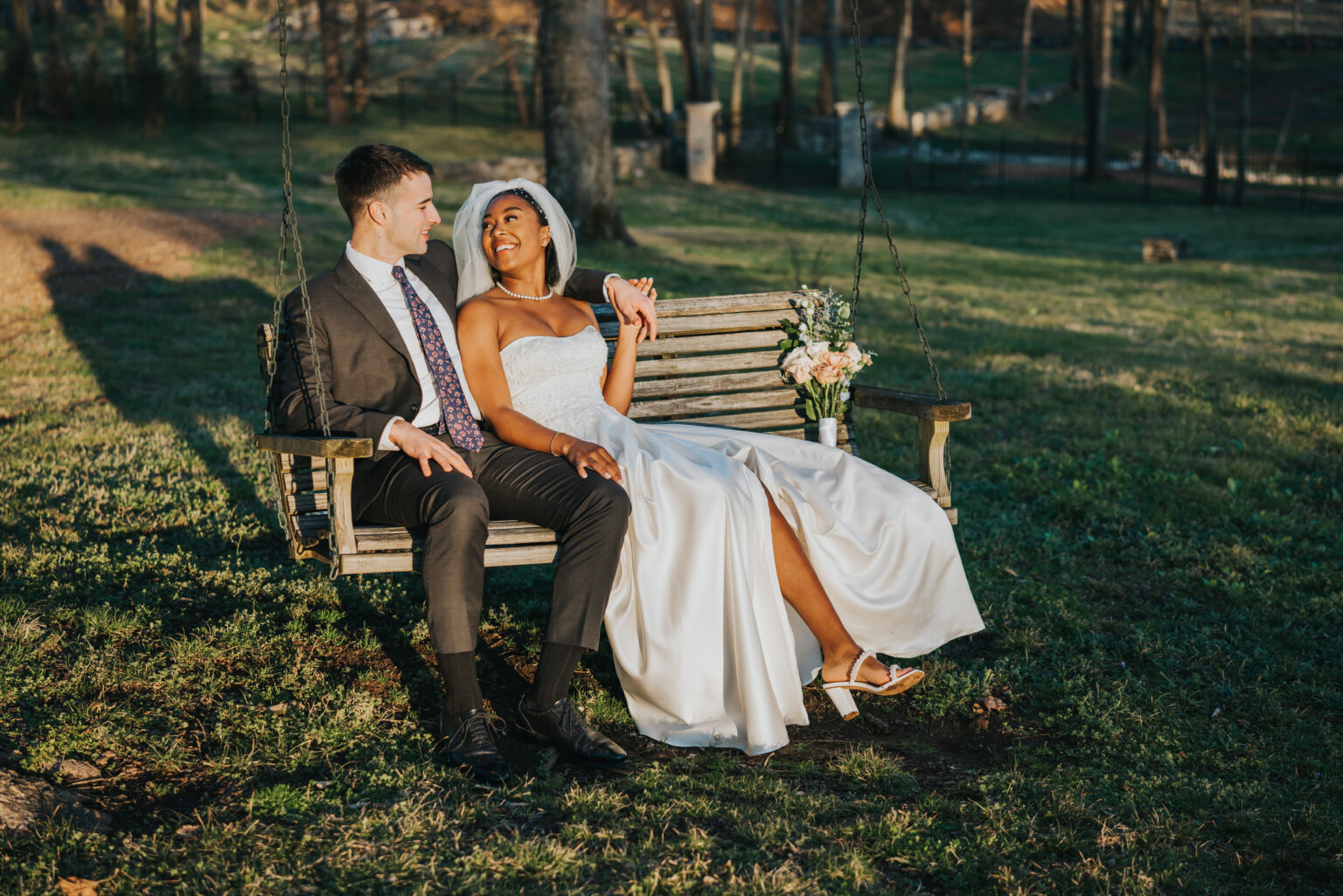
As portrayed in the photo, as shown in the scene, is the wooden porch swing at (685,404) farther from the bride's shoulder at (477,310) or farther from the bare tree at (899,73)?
the bare tree at (899,73)

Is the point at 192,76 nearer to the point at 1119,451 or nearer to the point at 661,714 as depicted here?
the point at 1119,451

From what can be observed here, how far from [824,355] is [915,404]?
0.52m

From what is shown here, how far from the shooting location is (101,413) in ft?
26.6

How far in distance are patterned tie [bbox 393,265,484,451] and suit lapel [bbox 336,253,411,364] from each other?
93mm

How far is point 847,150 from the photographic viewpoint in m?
30.5

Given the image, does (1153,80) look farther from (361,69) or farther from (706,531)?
(706,531)

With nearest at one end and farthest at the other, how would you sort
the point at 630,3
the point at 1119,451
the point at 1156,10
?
the point at 1119,451, the point at 1156,10, the point at 630,3

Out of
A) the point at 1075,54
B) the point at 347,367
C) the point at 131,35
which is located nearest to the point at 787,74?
the point at 131,35

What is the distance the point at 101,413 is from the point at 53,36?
22639 mm

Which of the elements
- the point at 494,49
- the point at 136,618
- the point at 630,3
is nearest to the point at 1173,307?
the point at 136,618

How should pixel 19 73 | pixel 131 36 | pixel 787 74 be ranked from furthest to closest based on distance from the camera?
1. pixel 787 74
2. pixel 131 36
3. pixel 19 73

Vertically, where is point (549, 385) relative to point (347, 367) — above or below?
below

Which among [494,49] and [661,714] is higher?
[494,49]

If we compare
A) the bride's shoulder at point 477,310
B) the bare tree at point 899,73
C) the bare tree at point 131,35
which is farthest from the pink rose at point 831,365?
the bare tree at point 899,73
